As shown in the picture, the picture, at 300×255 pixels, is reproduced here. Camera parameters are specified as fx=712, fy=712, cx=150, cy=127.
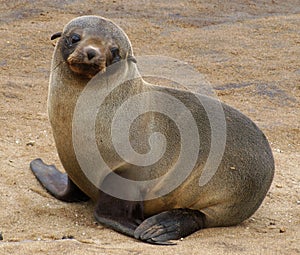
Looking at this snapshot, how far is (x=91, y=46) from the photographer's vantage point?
15.6 ft

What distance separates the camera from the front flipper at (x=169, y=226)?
15.7 feet

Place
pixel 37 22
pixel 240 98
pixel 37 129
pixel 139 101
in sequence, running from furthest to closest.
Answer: pixel 37 22, pixel 240 98, pixel 37 129, pixel 139 101

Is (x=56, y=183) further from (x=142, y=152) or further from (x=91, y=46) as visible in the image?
(x=91, y=46)

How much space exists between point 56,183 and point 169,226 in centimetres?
114

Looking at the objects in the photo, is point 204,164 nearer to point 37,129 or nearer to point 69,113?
point 69,113

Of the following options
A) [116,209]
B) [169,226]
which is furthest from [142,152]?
[169,226]

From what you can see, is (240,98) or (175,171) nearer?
(175,171)

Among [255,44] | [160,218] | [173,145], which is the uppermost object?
[173,145]

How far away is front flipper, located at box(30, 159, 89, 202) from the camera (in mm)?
5395

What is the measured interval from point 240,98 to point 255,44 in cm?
225

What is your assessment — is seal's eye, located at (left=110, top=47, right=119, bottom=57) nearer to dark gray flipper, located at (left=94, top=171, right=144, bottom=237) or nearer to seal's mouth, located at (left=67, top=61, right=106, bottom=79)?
seal's mouth, located at (left=67, top=61, right=106, bottom=79)

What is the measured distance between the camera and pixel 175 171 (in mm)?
5191

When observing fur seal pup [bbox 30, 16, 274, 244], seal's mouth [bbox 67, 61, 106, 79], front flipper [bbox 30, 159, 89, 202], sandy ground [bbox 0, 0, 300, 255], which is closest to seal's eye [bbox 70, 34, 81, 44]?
fur seal pup [bbox 30, 16, 274, 244]

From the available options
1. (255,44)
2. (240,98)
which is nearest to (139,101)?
(240,98)
